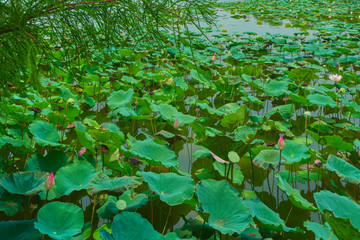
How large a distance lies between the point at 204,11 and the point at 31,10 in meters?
0.53

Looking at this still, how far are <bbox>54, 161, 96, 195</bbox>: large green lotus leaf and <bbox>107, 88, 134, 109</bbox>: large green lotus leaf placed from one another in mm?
638

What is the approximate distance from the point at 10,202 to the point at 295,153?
1049mm

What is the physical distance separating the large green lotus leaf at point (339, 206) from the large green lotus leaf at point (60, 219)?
674mm

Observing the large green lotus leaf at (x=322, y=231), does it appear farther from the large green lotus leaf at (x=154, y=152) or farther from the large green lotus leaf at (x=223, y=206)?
the large green lotus leaf at (x=154, y=152)

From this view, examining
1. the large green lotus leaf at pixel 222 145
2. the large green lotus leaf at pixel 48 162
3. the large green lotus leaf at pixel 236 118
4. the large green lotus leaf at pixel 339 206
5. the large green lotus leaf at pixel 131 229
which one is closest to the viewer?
the large green lotus leaf at pixel 131 229

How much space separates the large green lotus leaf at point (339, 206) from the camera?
2.85 feet

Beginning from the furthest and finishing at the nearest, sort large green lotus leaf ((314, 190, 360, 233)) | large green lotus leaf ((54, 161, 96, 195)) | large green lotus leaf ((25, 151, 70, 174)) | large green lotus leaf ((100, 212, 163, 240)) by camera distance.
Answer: large green lotus leaf ((25, 151, 70, 174)), large green lotus leaf ((54, 161, 96, 195)), large green lotus leaf ((314, 190, 360, 233)), large green lotus leaf ((100, 212, 163, 240))

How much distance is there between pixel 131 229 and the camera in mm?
775

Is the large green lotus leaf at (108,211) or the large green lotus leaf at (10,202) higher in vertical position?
the large green lotus leaf at (10,202)

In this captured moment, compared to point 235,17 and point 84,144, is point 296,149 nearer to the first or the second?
point 84,144

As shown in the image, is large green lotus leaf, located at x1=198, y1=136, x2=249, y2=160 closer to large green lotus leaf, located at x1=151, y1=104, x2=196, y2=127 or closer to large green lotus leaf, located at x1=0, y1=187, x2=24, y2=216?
large green lotus leaf, located at x1=151, y1=104, x2=196, y2=127

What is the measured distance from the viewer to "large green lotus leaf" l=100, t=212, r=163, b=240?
2.52ft

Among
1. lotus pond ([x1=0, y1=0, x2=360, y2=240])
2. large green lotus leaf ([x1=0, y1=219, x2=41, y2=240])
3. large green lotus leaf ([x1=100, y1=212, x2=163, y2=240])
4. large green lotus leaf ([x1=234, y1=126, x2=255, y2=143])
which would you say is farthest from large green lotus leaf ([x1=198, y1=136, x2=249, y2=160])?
large green lotus leaf ([x1=0, y1=219, x2=41, y2=240])

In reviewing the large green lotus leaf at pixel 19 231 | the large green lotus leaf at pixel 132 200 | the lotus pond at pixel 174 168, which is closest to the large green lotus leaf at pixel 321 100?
the lotus pond at pixel 174 168
